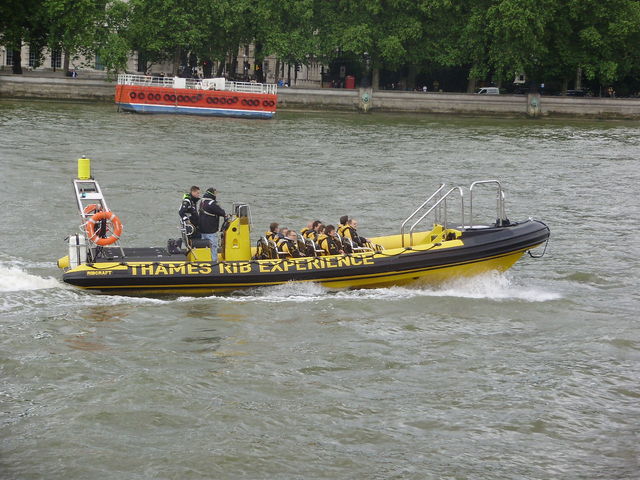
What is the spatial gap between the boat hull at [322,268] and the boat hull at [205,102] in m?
36.9

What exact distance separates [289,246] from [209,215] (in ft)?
4.64

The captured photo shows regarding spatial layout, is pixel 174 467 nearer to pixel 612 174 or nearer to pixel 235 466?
pixel 235 466

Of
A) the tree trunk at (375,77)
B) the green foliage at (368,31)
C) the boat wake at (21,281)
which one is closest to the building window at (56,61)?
the green foliage at (368,31)

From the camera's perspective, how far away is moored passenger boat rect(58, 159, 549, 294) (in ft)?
56.5

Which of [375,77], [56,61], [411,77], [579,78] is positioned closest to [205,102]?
[375,77]

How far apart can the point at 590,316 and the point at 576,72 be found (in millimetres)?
49473

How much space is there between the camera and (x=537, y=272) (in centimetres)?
2105

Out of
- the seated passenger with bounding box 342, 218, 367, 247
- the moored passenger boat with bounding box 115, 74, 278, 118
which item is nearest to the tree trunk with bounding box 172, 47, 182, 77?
the moored passenger boat with bounding box 115, 74, 278, 118

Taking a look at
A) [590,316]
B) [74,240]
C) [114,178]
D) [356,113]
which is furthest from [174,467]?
[356,113]

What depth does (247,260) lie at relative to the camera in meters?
17.8

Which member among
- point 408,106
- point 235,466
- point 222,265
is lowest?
point 235,466

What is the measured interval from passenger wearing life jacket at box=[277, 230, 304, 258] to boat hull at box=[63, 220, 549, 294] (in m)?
0.26

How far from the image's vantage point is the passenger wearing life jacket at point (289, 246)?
17.8m

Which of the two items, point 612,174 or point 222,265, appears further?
point 612,174
